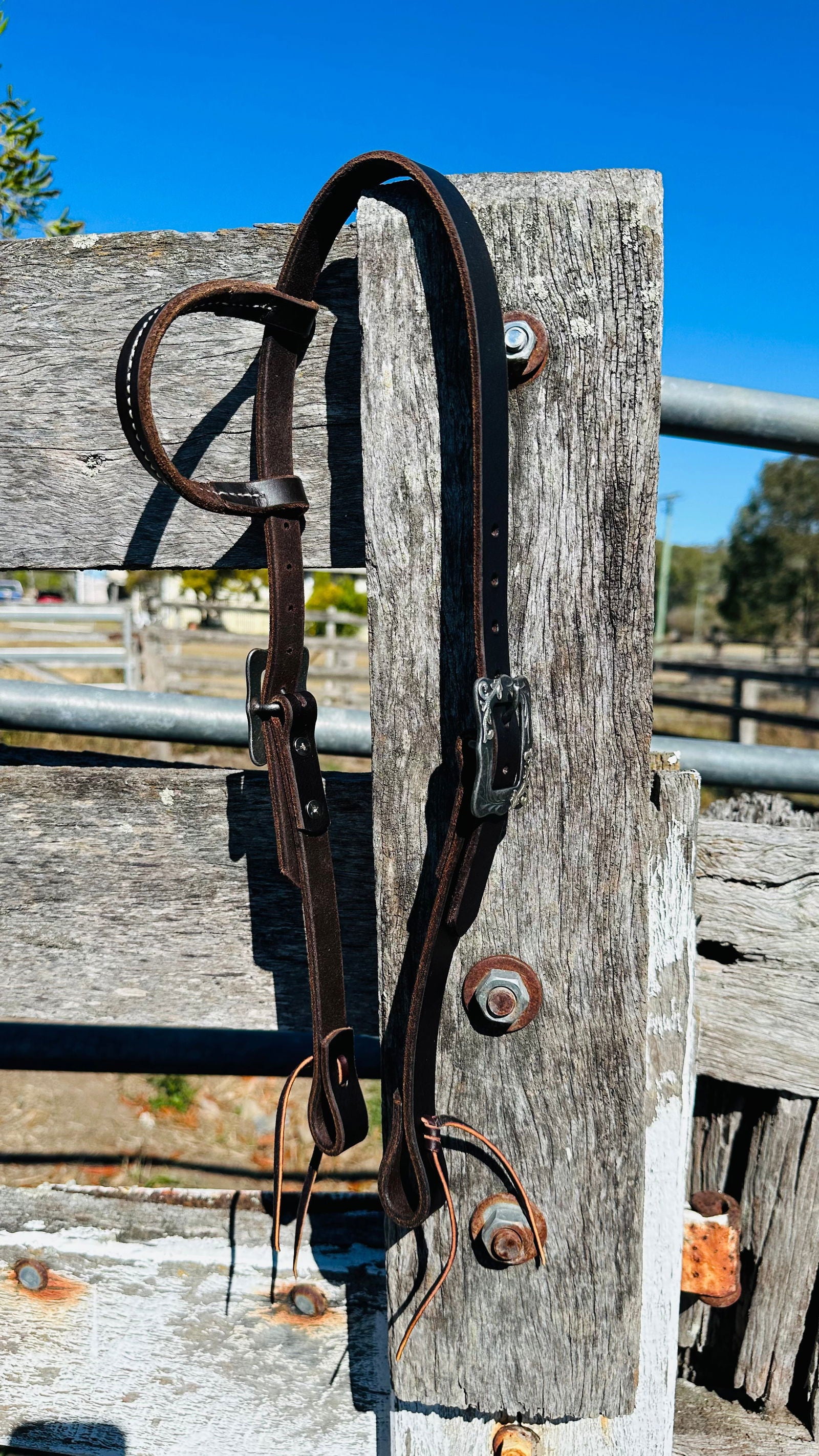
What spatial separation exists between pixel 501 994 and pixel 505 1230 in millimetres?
253

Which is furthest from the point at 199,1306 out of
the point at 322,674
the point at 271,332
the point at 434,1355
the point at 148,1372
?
the point at 322,674

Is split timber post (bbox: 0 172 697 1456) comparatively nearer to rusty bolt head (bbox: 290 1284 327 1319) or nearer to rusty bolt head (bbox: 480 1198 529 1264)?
rusty bolt head (bbox: 480 1198 529 1264)

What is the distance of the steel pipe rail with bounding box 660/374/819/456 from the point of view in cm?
127

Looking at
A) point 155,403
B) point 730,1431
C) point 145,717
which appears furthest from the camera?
point 145,717

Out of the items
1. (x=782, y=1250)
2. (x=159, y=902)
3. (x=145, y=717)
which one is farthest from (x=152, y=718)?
(x=782, y=1250)

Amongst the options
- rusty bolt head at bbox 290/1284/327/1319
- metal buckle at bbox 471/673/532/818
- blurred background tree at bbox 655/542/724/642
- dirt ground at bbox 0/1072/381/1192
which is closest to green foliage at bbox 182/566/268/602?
dirt ground at bbox 0/1072/381/1192

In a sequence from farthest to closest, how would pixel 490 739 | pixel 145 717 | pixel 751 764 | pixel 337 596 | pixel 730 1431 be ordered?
pixel 337 596 < pixel 145 717 < pixel 751 764 < pixel 730 1431 < pixel 490 739

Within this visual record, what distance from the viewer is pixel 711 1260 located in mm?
1232

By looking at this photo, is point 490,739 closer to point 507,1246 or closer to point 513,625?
point 513,625

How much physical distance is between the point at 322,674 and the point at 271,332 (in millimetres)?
12964

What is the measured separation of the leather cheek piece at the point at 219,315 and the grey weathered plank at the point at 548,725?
0.10 metres

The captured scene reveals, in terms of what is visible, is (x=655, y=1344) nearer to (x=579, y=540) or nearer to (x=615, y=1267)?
(x=615, y=1267)

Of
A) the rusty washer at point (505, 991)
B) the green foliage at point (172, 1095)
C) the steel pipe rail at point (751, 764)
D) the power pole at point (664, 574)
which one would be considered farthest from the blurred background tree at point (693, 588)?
the rusty washer at point (505, 991)

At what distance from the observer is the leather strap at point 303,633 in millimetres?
838
